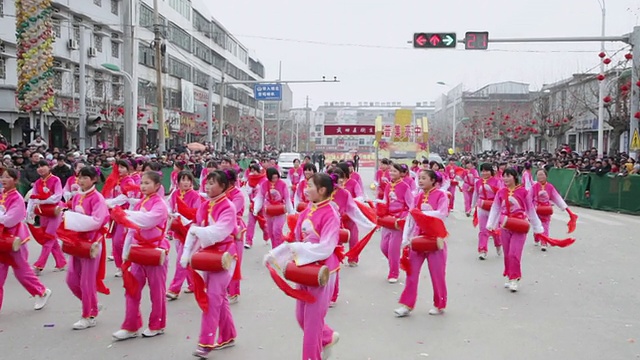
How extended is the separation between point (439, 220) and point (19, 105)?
21.8 metres

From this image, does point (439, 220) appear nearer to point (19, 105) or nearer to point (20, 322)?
point (20, 322)

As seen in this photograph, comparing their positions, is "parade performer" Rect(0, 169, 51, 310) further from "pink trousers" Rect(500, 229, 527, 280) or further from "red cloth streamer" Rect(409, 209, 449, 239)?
"pink trousers" Rect(500, 229, 527, 280)

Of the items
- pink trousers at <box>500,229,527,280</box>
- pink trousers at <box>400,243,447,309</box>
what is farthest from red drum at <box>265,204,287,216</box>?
pink trousers at <box>500,229,527,280</box>

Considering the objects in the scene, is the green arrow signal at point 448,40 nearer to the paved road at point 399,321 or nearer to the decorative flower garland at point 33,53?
the paved road at point 399,321

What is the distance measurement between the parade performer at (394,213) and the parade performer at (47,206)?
15.9ft

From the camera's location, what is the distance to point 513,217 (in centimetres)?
804

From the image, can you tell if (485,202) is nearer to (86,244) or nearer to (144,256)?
(144,256)

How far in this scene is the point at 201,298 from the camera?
531 cm

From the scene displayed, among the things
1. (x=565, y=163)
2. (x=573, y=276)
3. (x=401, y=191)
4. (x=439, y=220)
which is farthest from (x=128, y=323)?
(x=565, y=163)

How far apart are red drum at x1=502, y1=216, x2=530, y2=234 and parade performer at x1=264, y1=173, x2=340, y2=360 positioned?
371 cm

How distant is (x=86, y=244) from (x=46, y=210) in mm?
3455

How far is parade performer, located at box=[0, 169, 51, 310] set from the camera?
21.1 ft

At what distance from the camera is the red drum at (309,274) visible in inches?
183

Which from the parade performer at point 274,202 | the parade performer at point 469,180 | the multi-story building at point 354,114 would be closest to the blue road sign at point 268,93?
the parade performer at point 469,180
